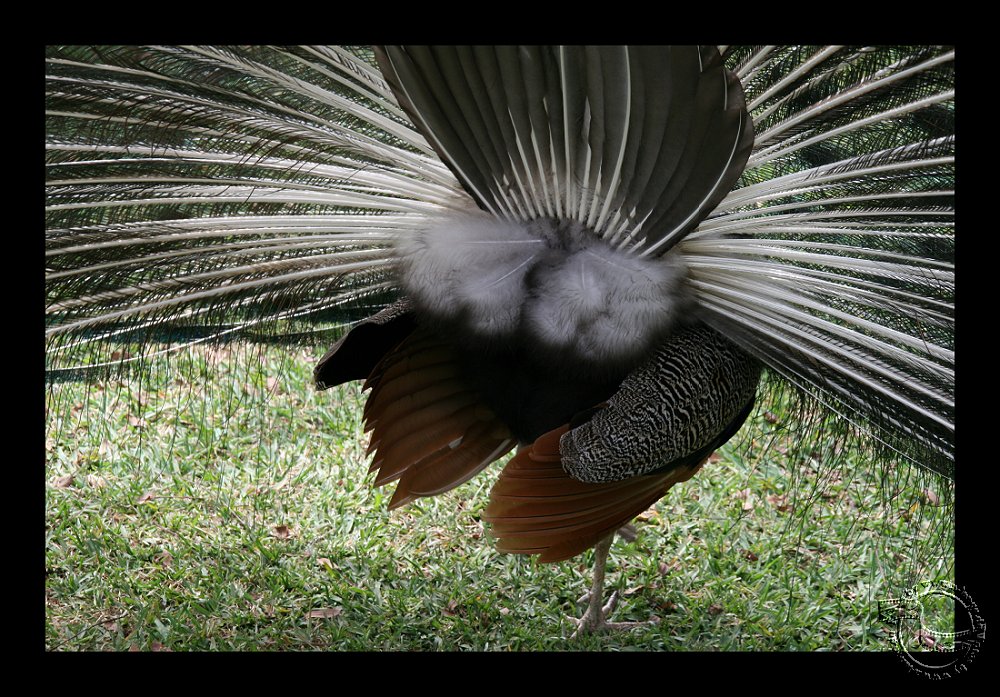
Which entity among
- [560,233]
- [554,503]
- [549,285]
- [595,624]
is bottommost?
[595,624]

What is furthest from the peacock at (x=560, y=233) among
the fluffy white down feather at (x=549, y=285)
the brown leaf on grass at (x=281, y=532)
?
the brown leaf on grass at (x=281, y=532)

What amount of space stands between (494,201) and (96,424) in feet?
10.7

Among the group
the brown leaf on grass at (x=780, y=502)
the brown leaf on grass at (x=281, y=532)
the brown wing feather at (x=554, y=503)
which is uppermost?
the brown wing feather at (x=554, y=503)

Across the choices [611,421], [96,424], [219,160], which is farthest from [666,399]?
[96,424]

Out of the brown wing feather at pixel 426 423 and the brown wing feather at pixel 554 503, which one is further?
the brown wing feather at pixel 426 423

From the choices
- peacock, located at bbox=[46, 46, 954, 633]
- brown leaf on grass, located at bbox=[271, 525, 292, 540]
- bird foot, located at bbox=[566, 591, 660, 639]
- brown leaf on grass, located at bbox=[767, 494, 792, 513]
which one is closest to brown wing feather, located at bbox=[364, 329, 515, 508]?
peacock, located at bbox=[46, 46, 954, 633]

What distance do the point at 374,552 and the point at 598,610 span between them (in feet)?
3.68

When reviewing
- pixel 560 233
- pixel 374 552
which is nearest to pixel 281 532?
pixel 374 552

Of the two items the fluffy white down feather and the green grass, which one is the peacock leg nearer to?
the green grass

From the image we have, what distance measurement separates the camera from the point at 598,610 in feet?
11.2

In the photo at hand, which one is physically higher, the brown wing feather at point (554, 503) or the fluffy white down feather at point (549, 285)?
the fluffy white down feather at point (549, 285)

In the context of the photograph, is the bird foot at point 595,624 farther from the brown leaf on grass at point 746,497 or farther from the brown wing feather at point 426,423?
the brown leaf on grass at point 746,497

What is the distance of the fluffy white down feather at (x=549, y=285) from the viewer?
2391 mm

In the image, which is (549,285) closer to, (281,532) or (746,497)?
(281,532)
